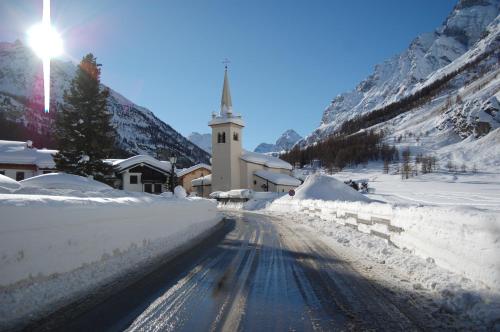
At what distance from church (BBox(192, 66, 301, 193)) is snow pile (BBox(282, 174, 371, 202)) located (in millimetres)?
23105

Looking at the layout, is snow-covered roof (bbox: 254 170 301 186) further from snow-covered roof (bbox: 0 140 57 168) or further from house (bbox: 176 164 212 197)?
snow-covered roof (bbox: 0 140 57 168)

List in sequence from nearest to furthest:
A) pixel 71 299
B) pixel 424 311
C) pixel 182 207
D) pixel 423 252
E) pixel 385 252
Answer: pixel 424 311
pixel 71 299
pixel 423 252
pixel 385 252
pixel 182 207

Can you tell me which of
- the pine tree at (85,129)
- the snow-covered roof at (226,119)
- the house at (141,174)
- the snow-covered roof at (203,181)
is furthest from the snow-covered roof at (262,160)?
the pine tree at (85,129)

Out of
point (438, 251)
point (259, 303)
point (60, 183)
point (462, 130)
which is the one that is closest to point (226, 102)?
point (60, 183)

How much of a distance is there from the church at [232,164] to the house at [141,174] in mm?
14796

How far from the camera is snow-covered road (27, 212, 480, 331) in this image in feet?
14.3

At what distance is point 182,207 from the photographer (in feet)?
45.2

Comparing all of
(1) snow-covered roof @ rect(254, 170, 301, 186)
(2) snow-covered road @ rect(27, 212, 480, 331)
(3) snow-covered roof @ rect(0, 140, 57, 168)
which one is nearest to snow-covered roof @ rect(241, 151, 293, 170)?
(1) snow-covered roof @ rect(254, 170, 301, 186)

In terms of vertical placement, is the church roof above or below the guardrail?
above

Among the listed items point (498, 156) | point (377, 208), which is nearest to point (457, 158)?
point (498, 156)

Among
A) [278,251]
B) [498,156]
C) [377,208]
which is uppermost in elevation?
[498,156]

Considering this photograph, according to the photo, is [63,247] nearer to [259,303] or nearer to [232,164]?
[259,303]

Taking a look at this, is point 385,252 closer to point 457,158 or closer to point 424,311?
point 424,311

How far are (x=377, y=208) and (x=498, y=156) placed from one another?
403 ft
